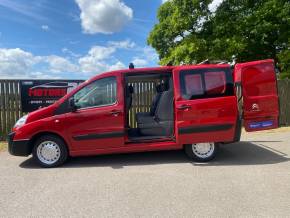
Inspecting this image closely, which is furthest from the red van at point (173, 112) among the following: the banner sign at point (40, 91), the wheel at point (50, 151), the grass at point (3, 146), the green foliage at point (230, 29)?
the green foliage at point (230, 29)

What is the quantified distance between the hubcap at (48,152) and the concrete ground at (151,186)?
0.26 m

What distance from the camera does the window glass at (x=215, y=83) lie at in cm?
694

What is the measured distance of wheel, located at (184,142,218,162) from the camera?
279 inches

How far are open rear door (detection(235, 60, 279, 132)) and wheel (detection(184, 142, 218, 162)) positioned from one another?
95 centimetres

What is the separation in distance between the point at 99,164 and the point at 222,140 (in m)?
2.61

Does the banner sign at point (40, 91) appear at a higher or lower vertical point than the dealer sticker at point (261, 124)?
higher

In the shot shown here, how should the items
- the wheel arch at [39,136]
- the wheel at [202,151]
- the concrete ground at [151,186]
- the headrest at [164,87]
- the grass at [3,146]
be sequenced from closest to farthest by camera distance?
the concrete ground at [151,186] → the wheel arch at [39,136] → the wheel at [202,151] → the headrest at [164,87] → the grass at [3,146]

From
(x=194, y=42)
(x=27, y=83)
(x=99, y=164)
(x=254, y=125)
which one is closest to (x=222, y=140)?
(x=254, y=125)

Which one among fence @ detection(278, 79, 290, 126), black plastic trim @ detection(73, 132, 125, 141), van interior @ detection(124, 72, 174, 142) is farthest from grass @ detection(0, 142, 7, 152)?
fence @ detection(278, 79, 290, 126)

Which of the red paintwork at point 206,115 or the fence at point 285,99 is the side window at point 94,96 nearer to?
the red paintwork at point 206,115

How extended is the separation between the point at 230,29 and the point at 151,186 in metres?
18.3

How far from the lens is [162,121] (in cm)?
743

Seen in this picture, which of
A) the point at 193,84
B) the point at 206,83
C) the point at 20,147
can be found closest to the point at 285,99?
the point at 206,83

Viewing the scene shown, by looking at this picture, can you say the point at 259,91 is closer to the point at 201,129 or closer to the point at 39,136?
the point at 201,129
